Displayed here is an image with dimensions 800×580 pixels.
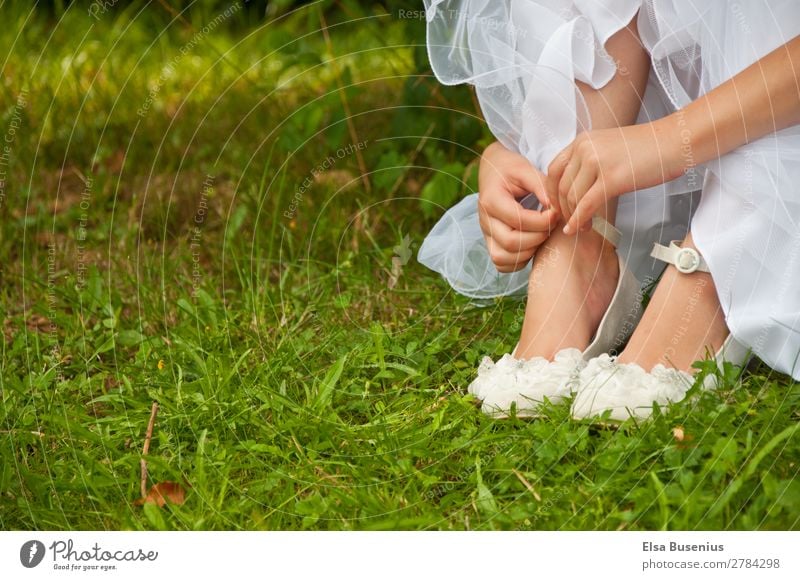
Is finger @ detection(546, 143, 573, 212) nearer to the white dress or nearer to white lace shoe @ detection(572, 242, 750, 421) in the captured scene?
the white dress

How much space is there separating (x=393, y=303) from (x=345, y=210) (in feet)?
0.92

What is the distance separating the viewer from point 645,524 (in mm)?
796

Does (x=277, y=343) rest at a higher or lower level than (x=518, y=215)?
lower

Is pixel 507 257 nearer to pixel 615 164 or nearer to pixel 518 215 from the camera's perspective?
pixel 518 215

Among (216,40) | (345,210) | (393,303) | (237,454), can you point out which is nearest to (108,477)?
(237,454)

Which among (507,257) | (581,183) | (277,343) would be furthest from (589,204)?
(277,343)

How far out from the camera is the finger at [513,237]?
1043 mm

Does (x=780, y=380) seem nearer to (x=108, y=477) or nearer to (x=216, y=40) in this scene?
(x=108, y=477)

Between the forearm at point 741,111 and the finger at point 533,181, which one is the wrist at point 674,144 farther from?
the finger at point 533,181

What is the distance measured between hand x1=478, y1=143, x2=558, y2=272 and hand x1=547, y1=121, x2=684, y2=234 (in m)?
0.06

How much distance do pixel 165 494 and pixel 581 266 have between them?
0.51 meters

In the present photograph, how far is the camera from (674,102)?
99cm

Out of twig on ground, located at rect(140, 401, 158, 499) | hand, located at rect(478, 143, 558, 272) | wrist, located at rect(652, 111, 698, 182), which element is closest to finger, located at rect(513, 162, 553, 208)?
hand, located at rect(478, 143, 558, 272)

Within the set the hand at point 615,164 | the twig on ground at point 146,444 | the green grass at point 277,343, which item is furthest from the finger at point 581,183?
the twig on ground at point 146,444
